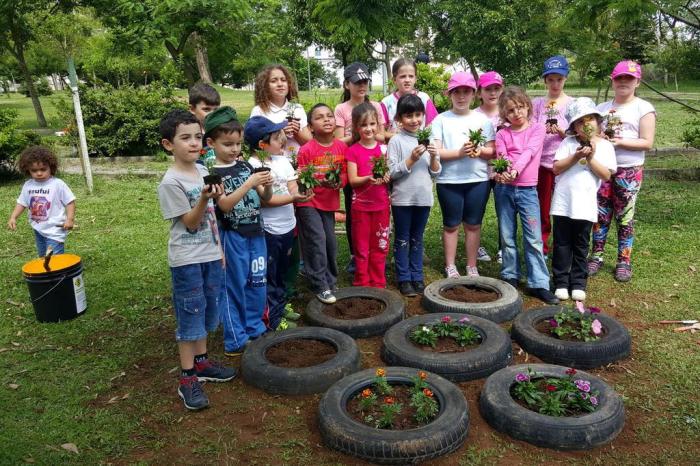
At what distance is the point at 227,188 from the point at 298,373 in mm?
1397

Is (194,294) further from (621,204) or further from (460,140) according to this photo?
(621,204)

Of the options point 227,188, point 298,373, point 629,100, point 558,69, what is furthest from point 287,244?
point 629,100

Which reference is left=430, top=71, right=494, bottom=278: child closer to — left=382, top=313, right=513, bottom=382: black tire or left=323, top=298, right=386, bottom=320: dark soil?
left=323, top=298, right=386, bottom=320: dark soil

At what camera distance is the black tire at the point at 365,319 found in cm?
453

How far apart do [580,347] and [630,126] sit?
8.40 ft

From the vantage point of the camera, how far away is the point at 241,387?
3883 millimetres

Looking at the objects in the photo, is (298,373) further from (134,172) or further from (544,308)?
(134,172)

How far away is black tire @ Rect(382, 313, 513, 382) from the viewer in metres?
3.82

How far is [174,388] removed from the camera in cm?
391

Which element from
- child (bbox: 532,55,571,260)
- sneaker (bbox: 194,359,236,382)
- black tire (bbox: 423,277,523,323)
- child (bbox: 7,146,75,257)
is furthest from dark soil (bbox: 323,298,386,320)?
child (bbox: 7,146,75,257)

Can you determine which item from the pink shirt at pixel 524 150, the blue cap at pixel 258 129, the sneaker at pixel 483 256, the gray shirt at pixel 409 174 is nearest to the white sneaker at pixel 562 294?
the pink shirt at pixel 524 150

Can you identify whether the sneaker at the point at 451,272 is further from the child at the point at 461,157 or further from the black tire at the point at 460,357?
the black tire at the point at 460,357

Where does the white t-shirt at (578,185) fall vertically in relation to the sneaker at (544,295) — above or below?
above

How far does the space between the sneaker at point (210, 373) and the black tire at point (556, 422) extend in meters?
1.79
